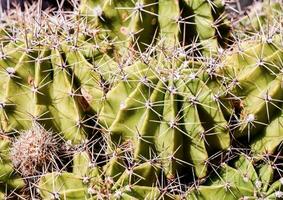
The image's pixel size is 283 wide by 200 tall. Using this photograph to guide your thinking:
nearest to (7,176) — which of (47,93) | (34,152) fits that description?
(34,152)

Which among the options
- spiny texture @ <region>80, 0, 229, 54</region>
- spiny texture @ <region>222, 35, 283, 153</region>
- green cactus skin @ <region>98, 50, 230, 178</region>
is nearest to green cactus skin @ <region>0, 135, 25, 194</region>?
green cactus skin @ <region>98, 50, 230, 178</region>

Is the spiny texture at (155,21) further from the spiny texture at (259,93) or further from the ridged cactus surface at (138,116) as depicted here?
the spiny texture at (259,93)

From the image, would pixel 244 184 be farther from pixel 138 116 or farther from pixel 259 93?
pixel 138 116

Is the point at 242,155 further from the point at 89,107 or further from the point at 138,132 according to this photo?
the point at 89,107

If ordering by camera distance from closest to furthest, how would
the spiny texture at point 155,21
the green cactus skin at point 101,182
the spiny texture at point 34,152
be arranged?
the green cactus skin at point 101,182, the spiny texture at point 34,152, the spiny texture at point 155,21

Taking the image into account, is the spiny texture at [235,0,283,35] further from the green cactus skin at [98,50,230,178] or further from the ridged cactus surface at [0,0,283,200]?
the green cactus skin at [98,50,230,178]

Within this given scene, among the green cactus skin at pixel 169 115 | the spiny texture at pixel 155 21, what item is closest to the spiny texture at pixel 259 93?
the green cactus skin at pixel 169 115
